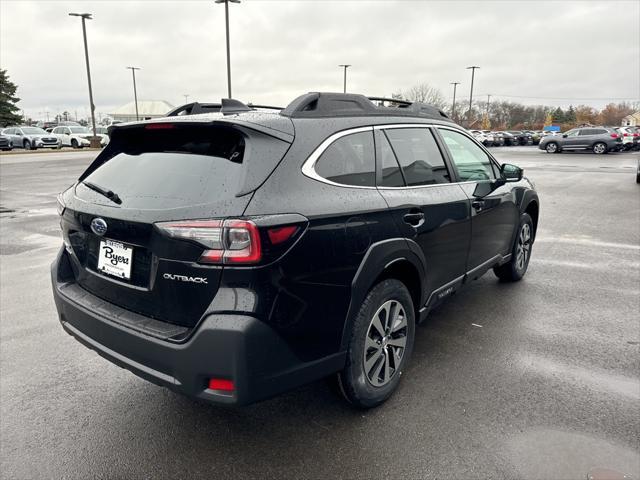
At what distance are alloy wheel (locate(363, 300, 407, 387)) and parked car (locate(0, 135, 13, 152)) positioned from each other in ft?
128

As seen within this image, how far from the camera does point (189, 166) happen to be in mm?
2453

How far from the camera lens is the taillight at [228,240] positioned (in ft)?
6.86

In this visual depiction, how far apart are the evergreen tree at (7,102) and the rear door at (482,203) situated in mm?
72179

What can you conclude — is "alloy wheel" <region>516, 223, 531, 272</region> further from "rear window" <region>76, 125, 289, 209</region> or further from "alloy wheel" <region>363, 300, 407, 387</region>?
"rear window" <region>76, 125, 289, 209</region>

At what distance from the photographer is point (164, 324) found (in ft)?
7.61

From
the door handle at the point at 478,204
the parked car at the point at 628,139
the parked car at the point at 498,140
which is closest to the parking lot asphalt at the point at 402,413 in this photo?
the door handle at the point at 478,204

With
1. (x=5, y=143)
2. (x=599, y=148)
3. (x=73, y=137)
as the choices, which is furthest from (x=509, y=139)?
(x=5, y=143)

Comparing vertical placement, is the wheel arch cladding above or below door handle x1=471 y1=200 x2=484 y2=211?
below

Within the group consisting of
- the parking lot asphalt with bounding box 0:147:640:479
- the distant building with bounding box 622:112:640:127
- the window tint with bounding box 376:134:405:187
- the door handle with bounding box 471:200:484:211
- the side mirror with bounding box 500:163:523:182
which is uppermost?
the distant building with bounding box 622:112:640:127

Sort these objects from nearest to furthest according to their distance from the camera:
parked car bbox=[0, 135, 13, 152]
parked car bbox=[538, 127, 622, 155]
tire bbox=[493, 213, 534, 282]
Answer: tire bbox=[493, 213, 534, 282] → parked car bbox=[538, 127, 622, 155] → parked car bbox=[0, 135, 13, 152]

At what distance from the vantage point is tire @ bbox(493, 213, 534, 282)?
508 centimetres

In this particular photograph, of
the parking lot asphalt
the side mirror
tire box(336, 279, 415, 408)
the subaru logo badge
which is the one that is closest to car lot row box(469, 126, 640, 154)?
the side mirror

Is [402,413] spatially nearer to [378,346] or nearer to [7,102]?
[378,346]

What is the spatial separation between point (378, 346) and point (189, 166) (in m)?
1.49
